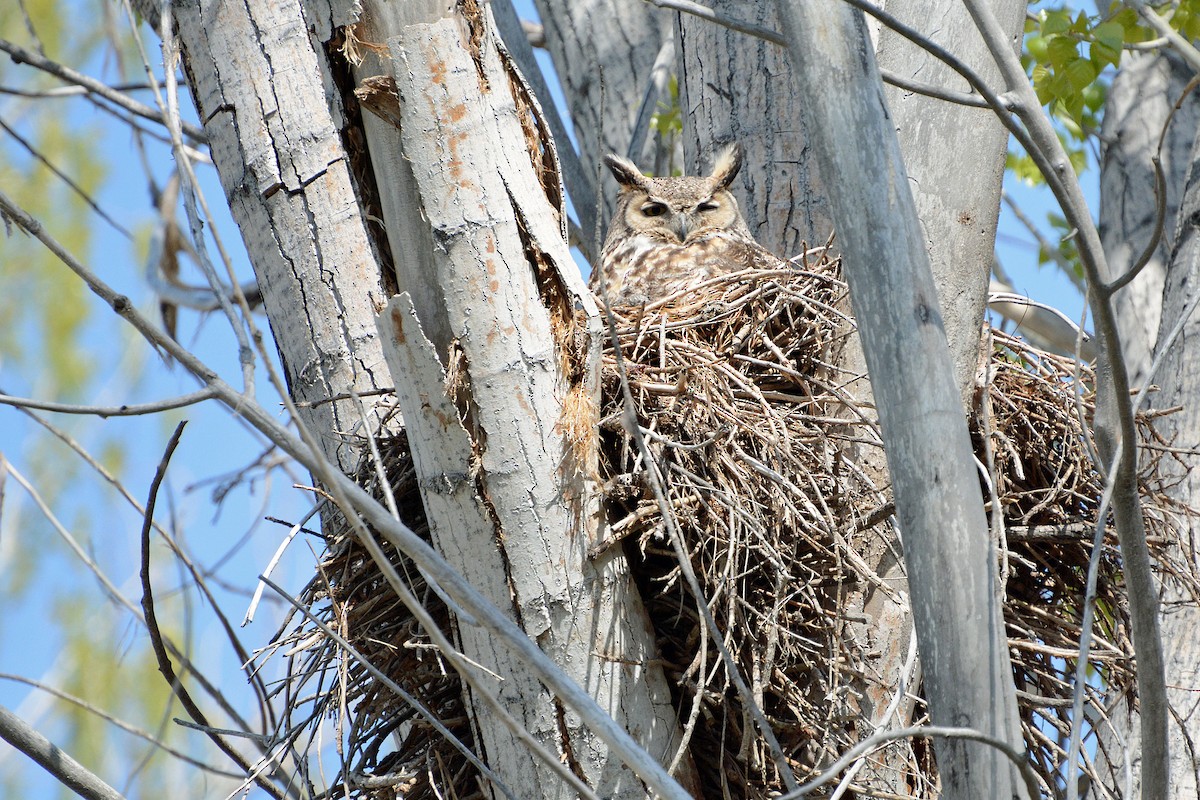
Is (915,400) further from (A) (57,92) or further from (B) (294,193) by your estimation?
(A) (57,92)

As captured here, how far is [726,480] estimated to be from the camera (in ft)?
6.48

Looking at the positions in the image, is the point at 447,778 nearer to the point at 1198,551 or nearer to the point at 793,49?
the point at 793,49

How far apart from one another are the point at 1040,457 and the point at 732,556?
82 centimetres

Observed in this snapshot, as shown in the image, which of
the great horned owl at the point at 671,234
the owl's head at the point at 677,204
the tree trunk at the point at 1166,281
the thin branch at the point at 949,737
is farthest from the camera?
the owl's head at the point at 677,204

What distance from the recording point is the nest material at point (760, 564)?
1938 millimetres

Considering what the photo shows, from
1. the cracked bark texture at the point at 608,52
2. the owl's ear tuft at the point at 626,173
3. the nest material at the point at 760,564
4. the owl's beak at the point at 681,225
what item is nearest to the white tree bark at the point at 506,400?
the nest material at the point at 760,564

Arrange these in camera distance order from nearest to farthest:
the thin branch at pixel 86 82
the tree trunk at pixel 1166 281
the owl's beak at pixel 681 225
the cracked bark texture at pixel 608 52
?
the tree trunk at pixel 1166 281 → the thin branch at pixel 86 82 → the owl's beak at pixel 681 225 → the cracked bark texture at pixel 608 52

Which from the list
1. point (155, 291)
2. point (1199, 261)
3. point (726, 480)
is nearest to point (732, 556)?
point (726, 480)

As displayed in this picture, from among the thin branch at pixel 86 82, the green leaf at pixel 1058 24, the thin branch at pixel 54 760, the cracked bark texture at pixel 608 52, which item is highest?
the cracked bark texture at pixel 608 52

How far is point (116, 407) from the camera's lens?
1.45 meters

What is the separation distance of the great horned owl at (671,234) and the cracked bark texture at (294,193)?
2.46 ft

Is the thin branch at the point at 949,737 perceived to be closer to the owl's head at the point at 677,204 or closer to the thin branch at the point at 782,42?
the thin branch at the point at 782,42

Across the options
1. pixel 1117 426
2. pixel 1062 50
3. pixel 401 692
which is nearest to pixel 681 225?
pixel 1062 50

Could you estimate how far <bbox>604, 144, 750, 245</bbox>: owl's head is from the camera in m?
3.16
